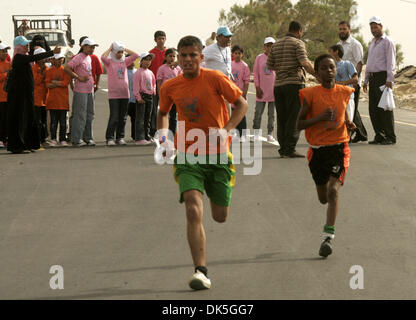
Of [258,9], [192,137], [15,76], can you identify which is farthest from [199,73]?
[258,9]

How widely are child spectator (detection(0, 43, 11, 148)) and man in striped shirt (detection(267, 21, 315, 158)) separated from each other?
4610mm

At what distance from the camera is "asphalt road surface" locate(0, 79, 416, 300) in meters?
6.81

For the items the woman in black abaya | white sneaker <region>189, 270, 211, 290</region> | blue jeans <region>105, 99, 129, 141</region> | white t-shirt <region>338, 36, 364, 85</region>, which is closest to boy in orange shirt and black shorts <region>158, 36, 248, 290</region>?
white sneaker <region>189, 270, 211, 290</region>

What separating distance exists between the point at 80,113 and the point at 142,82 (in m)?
1.19

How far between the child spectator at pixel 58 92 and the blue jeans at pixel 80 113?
20cm

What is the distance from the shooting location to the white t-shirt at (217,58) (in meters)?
14.4

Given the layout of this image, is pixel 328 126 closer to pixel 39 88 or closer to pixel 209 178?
pixel 209 178

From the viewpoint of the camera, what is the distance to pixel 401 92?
31.1m

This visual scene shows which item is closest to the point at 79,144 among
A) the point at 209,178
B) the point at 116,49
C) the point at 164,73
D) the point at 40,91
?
the point at 40,91

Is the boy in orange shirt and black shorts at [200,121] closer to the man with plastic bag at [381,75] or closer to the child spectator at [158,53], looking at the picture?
the man with plastic bag at [381,75]

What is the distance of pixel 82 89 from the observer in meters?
15.9

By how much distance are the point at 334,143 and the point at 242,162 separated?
5.65 m

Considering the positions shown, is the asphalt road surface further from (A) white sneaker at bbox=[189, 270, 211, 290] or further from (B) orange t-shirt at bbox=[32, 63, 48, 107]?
(B) orange t-shirt at bbox=[32, 63, 48, 107]

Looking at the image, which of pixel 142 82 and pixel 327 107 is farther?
pixel 142 82
